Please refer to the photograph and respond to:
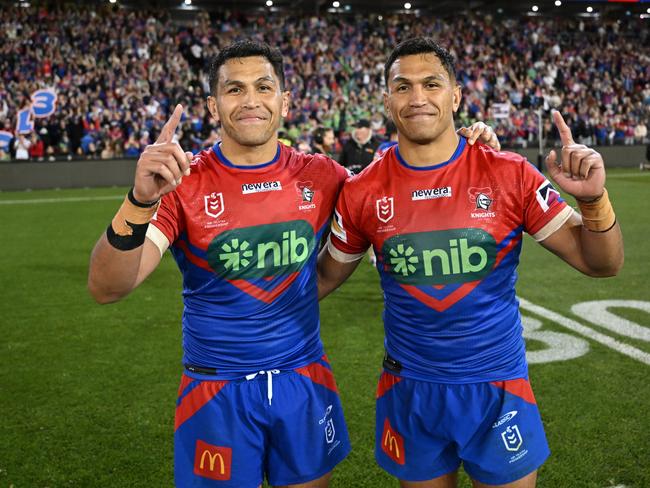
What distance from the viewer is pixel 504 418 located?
94.5 inches

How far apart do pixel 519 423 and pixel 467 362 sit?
0.94ft

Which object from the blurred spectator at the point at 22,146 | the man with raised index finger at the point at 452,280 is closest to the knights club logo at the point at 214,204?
the man with raised index finger at the point at 452,280

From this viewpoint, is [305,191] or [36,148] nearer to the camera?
[305,191]

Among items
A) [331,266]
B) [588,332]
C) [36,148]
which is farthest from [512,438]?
[36,148]

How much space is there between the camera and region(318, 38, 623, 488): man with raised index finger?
2.42 m

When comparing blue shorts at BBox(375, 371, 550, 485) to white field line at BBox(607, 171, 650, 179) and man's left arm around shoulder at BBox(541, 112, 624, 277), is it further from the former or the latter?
white field line at BBox(607, 171, 650, 179)

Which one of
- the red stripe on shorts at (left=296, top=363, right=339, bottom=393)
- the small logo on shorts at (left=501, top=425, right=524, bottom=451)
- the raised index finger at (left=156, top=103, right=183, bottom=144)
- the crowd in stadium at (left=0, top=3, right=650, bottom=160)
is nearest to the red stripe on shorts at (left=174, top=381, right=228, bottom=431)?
the red stripe on shorts at (left=296, top=363, right=339, bottom=393)

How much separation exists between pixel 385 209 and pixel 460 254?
340 millimetres

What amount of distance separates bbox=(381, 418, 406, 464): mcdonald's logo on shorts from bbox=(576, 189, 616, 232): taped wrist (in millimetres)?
1060

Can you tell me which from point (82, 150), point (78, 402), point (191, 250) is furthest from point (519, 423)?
point (82, 150)

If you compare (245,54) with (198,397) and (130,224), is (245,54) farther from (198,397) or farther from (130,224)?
(198,397)

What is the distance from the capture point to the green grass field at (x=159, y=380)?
3.74 metres

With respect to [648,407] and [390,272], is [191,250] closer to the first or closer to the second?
[390,272]

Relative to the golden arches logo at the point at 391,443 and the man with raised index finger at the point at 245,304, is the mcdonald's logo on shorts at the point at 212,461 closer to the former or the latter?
the man with raised index finger at the point at 245,304
